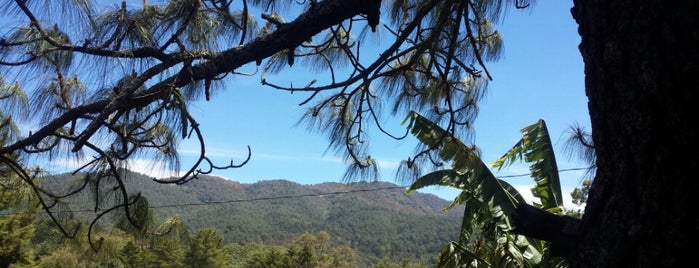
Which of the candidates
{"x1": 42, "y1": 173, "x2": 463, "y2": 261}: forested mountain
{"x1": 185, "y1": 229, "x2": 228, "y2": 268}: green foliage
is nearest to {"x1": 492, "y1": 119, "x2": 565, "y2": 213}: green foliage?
{"x1": 185, "y1": 229, "x2": 228, "y2": 268}: green foliage

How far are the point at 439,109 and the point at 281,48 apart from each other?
3.22 ft

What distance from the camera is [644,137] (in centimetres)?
75

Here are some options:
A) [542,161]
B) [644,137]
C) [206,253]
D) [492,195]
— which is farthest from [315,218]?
[644,137]

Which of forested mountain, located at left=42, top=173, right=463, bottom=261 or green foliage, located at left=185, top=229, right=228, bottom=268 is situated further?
forested mountain, located at left=42, top=173, right=463, bottom=261

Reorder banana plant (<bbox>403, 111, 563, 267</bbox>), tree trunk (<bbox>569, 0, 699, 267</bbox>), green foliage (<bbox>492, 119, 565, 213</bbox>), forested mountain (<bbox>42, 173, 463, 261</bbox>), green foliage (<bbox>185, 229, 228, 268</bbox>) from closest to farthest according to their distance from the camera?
tree trunk (<bbox>569, 0, 699, 267</bbox>), banana plant (<bbox>403, 111, 563, 267</bbox>), green foliage (<bbox>492, 119, 565, 213</bbox>), green foliage (<bbox>185, 229, 228, 268</bbox>), forested mountain (<bbox>42, 173, 463, 261</bbox>)

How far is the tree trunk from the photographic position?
2.32 feet

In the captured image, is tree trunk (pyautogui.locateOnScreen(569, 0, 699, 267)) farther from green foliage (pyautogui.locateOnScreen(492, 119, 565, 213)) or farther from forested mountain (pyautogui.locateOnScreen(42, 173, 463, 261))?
forested mountain (pyautogui.locateOnScreen(42, 173, 463, 261))

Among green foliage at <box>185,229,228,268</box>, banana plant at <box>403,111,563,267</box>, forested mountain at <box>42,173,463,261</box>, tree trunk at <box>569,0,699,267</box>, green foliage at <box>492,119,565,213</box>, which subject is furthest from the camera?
forested mountain at <box>42,173,463,261</box>

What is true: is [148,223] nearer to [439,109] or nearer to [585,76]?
[439,109]

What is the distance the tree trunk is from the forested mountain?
61.5m

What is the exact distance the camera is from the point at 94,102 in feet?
4.76

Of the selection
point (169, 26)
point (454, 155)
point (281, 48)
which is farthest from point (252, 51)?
point (454, 155)

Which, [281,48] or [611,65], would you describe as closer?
[611,65]

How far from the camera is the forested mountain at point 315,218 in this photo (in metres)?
78.6
